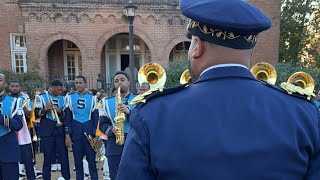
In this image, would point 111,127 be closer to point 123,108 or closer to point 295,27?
point 123,108

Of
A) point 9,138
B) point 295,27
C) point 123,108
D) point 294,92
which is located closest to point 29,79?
point 9,138

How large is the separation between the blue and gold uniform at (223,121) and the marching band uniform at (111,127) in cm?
416

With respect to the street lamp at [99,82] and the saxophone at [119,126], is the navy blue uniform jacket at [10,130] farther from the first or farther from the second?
the street lamp at [99,82]

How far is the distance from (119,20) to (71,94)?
11.0 m

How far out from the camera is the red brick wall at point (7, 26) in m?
19.1

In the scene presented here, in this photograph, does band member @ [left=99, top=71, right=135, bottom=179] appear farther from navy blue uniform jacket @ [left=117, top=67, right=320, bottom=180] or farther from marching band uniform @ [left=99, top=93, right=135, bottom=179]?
navy blue uniform jacket @ [left=117, top=67, right=320, bottom=180]

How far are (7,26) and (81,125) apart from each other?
14.4 m

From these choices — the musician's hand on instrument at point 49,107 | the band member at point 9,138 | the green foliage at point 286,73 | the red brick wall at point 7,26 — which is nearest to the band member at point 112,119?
the band member at point 9,138

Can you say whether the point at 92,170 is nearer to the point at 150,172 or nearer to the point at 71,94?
the point at 71,94

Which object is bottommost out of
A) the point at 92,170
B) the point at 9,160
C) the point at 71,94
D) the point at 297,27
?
the point at 92,170

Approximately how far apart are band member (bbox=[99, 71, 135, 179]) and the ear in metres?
4.05

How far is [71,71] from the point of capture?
2005 centimetres

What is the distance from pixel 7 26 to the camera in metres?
19.2

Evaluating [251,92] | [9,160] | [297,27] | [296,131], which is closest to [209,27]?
[251,92]
